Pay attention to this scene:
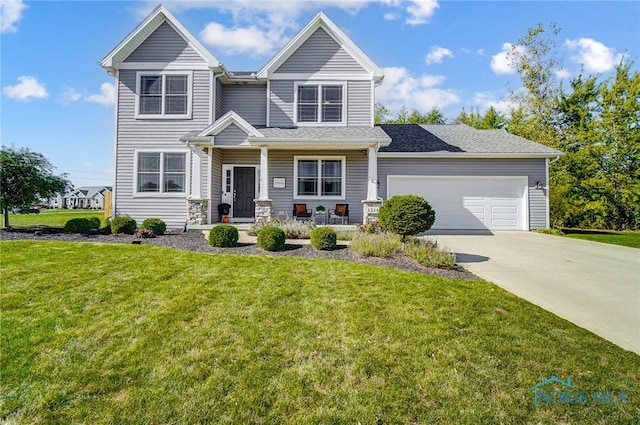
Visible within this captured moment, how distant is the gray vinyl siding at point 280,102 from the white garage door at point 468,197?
521 centimetres

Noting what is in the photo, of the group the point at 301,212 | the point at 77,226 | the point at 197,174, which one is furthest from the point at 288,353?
the point at 197,174

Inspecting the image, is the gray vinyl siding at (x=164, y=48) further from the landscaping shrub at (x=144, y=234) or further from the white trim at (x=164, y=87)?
the landscaping shrub at (x=144, y=234)

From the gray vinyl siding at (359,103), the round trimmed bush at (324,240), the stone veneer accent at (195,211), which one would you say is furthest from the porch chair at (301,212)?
the round trimmed bush at (324,240)

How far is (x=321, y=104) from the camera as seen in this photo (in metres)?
13.2

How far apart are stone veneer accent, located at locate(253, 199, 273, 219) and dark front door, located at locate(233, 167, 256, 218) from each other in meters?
2.07

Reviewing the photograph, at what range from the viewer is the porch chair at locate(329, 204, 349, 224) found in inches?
497

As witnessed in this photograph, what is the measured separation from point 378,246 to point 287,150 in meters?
7.35

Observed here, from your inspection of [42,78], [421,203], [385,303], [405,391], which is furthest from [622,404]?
[42,78]

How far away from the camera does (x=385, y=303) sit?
4.57m

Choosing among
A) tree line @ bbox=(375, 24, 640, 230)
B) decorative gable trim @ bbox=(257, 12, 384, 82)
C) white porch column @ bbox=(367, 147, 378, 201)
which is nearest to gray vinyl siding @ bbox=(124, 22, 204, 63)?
decorative gable trim @ bbox=(257, 12, 384, 82)

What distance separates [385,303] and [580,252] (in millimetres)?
8101

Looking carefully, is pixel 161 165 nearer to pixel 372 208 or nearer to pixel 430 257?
pixel 372 208

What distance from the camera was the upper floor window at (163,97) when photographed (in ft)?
42.1

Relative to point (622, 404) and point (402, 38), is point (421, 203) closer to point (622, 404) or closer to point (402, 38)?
point (622, 404)
